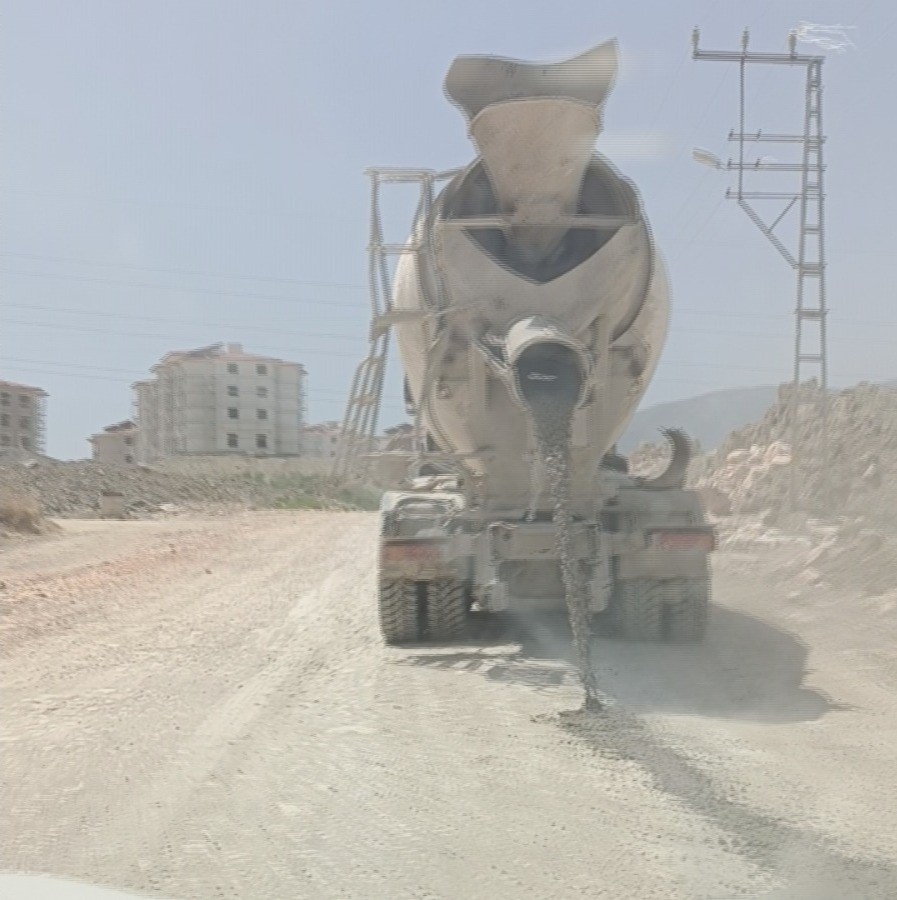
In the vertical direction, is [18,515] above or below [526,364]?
below

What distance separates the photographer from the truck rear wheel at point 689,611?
30.8 ft

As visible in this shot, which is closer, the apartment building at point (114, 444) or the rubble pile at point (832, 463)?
the rubble pile at point (832, 463)

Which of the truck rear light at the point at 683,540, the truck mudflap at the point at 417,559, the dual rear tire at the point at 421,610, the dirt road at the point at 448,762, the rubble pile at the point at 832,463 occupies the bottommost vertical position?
the dirt road at the point at 448,762

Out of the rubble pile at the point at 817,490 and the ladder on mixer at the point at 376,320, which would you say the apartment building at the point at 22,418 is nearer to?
the rubble pile at the point at 817,490

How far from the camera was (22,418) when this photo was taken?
5288 cm

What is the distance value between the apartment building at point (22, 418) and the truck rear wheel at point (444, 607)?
44.0 meters

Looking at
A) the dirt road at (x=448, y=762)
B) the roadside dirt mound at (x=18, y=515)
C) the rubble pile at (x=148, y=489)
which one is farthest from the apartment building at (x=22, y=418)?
the dirt road at (x=448, y=762)

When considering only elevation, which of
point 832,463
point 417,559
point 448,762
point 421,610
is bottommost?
point 448,762

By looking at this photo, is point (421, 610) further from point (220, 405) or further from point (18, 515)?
point (220, 405)

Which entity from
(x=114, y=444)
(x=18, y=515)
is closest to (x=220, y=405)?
(x=114, y=444)

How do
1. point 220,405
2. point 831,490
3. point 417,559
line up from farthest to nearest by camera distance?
point 220,405, point 831,490, point 417,559

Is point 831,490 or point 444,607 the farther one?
point 831,490

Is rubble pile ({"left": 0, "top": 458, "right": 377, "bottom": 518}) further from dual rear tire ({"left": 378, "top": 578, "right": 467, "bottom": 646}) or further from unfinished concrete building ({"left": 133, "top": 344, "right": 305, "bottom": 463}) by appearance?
dual rear tire ({"left": 378, "top": 578, "right": 467, "bottom": 646})

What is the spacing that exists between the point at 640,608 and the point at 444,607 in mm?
1722
